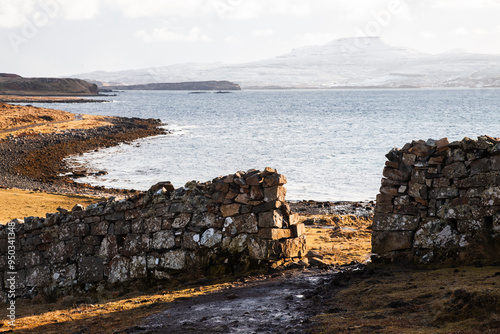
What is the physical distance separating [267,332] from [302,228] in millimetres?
5246

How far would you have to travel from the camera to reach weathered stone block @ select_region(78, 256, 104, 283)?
43.6 ft

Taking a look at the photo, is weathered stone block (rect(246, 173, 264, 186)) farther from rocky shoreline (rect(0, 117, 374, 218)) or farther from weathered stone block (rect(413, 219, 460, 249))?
rocky shoreline (rect(0, 117, 374, 218))

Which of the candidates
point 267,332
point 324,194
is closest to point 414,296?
point 267,332

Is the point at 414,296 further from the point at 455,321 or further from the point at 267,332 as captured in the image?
the point at 267,332

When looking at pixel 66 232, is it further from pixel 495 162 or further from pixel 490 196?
pixel 495 162

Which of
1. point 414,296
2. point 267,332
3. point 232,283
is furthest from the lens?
point 232,283

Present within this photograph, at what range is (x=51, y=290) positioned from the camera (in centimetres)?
1365

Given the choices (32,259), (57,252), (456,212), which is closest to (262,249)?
(456,212)

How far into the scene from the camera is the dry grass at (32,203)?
2091 cm

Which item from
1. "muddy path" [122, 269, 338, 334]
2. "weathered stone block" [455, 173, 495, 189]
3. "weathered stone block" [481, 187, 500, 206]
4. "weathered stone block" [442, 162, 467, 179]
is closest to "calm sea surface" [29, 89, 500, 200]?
"weathered stone block" [442, 162, 467, 179]

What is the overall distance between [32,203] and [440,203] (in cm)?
1789

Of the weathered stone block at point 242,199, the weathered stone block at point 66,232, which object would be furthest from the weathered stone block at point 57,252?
the weathered stone block at point 242,199

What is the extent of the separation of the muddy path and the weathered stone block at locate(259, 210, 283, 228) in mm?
1208

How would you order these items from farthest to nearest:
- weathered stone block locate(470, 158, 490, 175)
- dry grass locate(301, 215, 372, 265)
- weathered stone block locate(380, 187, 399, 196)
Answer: dry grass locate(301, 215, 372, 265) → weathered stone block locate(380, 187, 399, 196) → weathered stone block locate(470, 158, 490, 175)
